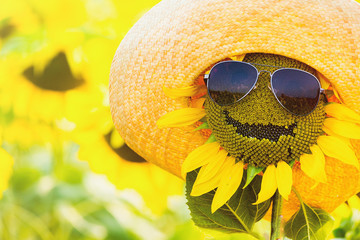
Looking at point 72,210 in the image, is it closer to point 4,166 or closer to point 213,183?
point 4,166

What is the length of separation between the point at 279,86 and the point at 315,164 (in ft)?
0.39

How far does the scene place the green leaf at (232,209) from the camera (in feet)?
2.51

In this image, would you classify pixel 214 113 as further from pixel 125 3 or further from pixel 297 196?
pixel 125 3

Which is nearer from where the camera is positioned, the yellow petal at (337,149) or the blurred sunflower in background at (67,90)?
the yellow petal at (337,149)

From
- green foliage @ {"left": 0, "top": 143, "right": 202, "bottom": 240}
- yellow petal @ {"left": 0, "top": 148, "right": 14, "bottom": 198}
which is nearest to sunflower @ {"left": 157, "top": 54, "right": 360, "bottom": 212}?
yellow petal @ {"left": 0, "top": 148, "right": 14, "bottom": 198}

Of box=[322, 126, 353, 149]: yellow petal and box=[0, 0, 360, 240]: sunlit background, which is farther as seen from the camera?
box=[0, 0, 360, 240]: sunlit background

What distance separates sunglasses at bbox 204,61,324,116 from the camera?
2.19 ft

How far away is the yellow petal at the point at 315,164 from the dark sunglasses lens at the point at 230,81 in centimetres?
13

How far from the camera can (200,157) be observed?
2.43ft

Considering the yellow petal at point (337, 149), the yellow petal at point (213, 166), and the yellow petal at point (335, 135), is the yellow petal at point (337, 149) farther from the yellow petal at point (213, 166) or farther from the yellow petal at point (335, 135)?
the yellow petal at point (213, 166)

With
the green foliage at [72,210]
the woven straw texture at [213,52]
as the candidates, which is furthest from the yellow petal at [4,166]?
the woven straw texture at [213,52]

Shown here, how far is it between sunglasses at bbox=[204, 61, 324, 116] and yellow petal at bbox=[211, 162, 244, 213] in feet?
0.33

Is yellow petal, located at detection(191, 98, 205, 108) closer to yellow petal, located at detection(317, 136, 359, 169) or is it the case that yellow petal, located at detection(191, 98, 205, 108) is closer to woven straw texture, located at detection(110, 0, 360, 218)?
woven straw texture, located at detection(110, 0, 360, 218)

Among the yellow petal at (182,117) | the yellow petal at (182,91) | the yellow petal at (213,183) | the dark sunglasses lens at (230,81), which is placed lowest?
the yellow petal at (213,183)
